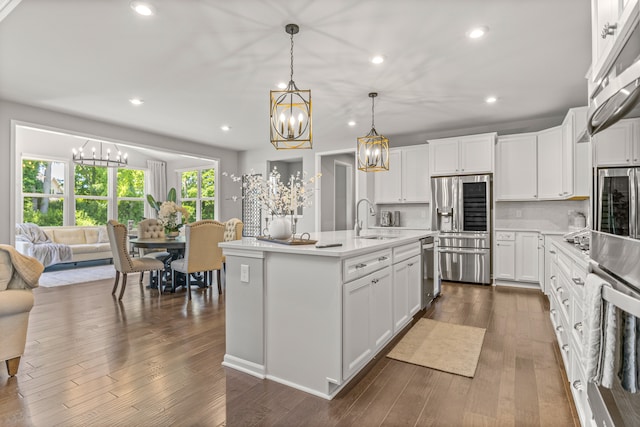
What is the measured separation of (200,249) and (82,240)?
15.9 ft

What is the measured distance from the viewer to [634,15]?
1018 millimetres

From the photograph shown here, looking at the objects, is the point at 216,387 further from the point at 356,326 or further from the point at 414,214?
the point at 414,214

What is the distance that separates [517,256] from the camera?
5.25 meters

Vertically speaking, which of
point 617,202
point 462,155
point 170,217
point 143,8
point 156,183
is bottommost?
point 170,217

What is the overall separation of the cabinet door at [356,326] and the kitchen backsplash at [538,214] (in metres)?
4.16

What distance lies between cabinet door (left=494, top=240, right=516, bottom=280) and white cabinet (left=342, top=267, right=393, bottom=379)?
333cm

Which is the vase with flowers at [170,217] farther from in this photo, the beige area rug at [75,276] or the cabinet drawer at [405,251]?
the cabinet drawer at [405,251]

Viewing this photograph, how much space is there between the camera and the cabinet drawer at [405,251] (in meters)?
3.02

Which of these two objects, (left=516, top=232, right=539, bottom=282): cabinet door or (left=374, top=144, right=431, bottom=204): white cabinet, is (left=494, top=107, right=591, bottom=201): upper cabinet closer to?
(left=516, top=232, right=539, bottom=282): cabinet door

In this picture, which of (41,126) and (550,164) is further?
(550,164)

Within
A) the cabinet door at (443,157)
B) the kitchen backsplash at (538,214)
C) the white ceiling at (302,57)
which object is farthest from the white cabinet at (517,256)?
the white ceiling at (302,57)

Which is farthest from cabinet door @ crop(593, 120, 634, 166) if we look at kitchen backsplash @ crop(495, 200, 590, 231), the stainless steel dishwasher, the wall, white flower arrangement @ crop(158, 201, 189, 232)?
the wall

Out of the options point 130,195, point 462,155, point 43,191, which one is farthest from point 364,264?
Answer: point 130,195

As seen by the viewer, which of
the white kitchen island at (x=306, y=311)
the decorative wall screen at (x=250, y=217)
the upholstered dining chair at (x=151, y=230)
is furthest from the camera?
the decorative wall screen at (x=250, y=217)
